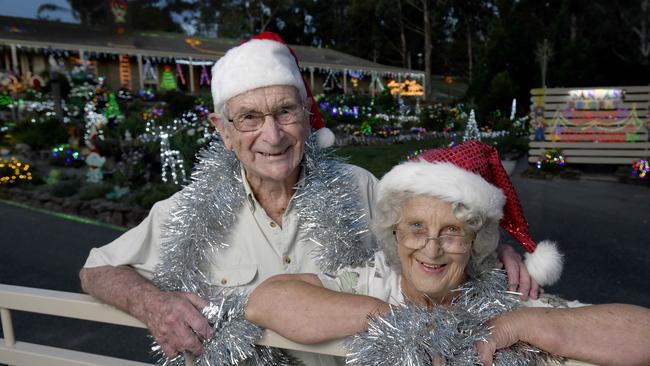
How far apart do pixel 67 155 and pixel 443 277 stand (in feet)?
35.7

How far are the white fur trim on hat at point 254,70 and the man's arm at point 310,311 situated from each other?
2.46 feet

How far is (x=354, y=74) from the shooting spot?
100.0 ft

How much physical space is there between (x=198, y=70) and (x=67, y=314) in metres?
26.0

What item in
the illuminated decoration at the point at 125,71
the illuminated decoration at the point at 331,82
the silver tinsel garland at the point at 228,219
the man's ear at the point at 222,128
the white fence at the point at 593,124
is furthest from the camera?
the illuminated decoration at the point at 331,82

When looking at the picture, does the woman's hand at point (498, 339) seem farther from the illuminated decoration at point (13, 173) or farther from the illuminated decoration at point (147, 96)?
the illuminated decoration at point (147, 96)

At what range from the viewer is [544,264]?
4.83 ft

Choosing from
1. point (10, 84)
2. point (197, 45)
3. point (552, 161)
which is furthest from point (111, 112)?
point (197, 45)

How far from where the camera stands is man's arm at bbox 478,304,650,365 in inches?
42.6

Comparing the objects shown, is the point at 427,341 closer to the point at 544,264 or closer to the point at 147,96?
the point at 544,264

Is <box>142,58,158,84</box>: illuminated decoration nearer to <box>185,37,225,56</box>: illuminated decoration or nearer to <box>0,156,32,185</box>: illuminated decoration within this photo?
<box>185,37,225,56</box>: illuminated decoration

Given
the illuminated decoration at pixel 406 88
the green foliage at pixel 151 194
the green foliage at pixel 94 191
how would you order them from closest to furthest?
the green foliage at pixel 151 194, the green foliage at pixel 94 191, the illuminated decoration at pixel 406 88

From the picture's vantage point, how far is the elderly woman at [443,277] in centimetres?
110

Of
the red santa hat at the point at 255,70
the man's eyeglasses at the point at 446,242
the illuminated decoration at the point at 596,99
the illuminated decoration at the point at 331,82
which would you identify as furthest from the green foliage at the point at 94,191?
the illuminated decoration at the point at 331,82

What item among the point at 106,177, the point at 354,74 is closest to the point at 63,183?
the point at 106,177
